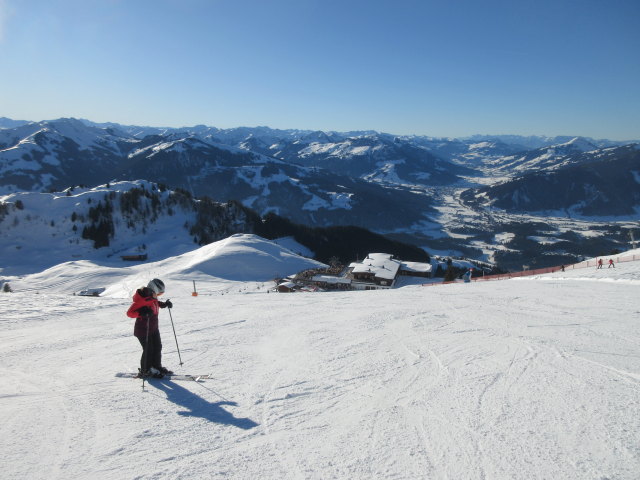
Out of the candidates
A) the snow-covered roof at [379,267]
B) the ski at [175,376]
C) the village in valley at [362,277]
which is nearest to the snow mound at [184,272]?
the village in valley at [362,277]

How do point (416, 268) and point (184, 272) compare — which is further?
point (416, 268)

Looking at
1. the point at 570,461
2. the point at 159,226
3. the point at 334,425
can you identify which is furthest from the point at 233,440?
the point at 159,226

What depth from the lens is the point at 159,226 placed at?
10338cm

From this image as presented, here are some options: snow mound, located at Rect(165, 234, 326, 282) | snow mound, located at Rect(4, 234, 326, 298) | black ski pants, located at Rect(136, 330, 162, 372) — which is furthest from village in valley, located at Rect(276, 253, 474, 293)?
black ski pants, located at Rect(136, 330, 162, 372)

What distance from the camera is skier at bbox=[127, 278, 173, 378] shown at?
714cm

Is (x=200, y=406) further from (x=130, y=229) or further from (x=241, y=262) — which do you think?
(x=130, y=229)

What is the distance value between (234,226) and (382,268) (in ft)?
212

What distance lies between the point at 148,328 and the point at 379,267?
5652 centimetres

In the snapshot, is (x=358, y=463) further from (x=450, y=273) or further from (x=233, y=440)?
(x=450, y=273)

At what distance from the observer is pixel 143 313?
283 inches

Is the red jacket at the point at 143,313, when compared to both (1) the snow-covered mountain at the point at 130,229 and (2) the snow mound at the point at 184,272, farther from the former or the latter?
(1) the snow-covered mountain at the point at 130,229

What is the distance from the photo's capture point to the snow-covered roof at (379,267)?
57881 millimetres

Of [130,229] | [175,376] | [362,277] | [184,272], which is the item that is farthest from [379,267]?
[130,229]

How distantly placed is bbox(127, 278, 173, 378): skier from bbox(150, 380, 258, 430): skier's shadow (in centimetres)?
35
